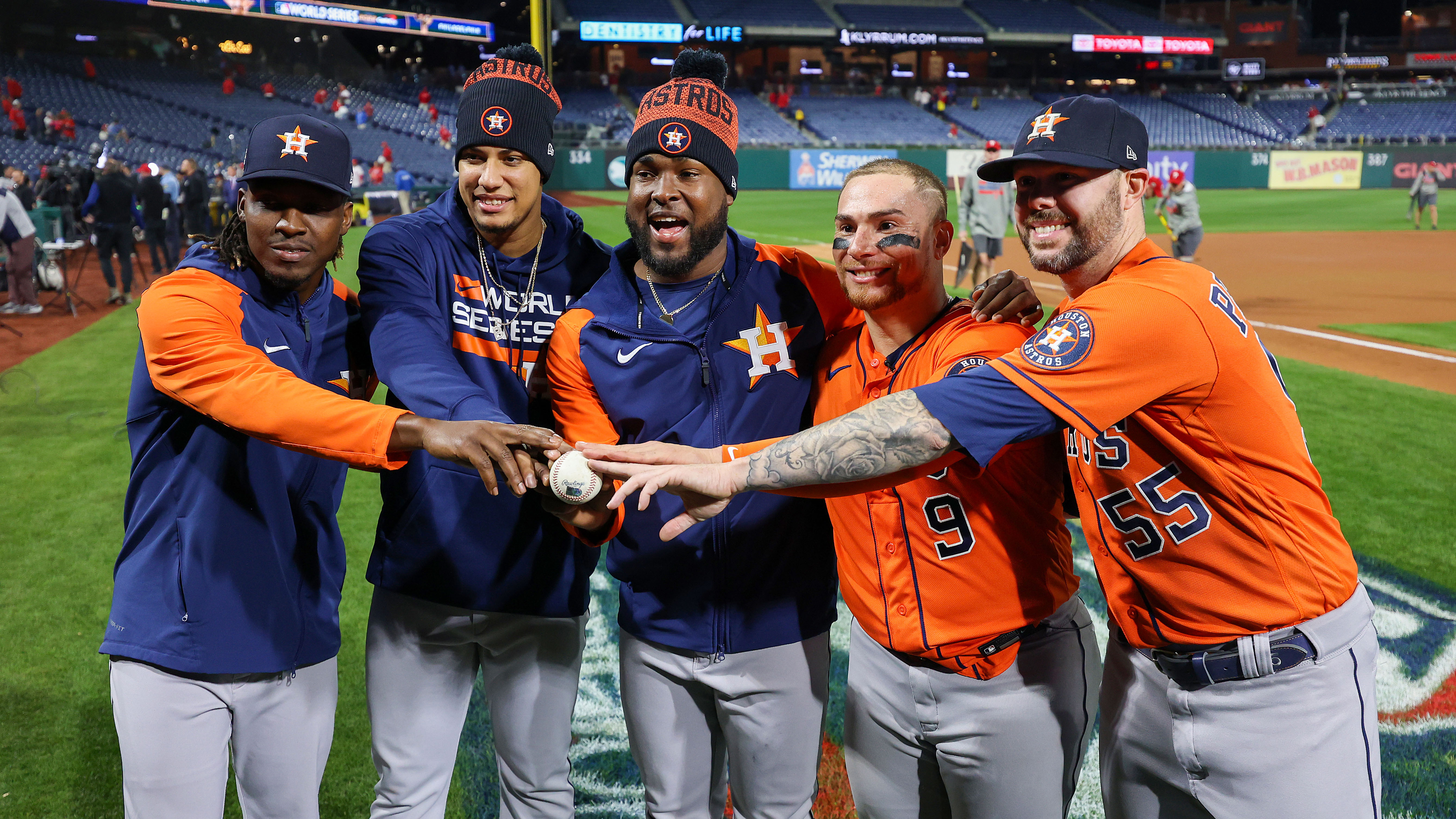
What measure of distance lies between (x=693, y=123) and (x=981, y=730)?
1.85 meters

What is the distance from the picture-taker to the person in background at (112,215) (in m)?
15.3

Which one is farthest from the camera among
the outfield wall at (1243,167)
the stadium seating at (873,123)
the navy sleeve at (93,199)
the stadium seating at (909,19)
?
the stadium seating at (909,19)

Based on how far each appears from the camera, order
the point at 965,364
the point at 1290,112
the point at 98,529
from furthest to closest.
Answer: the point at 1290,112, the point at 98,529, the point at 965,364

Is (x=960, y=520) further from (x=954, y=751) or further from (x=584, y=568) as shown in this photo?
(x=584, y=568)

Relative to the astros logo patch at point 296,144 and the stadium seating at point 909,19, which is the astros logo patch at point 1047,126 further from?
the stadium seating at point 909,19

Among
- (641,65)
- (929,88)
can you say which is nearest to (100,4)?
(641,65)

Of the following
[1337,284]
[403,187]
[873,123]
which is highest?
[873,123]

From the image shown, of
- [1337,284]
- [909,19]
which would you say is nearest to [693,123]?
[1337,284]

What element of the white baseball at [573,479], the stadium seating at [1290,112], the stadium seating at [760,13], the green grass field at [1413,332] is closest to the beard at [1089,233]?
the white baseball at [573,479]

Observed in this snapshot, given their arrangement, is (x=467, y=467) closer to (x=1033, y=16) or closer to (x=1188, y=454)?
(x=1188, y=454)

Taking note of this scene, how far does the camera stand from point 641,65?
188 feet

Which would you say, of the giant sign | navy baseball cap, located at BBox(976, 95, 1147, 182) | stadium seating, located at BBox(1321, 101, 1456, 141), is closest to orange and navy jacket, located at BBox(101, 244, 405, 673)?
navy baseball cap, located at BBox(976, 95, 1147, 182)

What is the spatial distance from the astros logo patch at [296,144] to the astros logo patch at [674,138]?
0.94 metres

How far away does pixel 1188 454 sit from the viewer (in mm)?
2320
